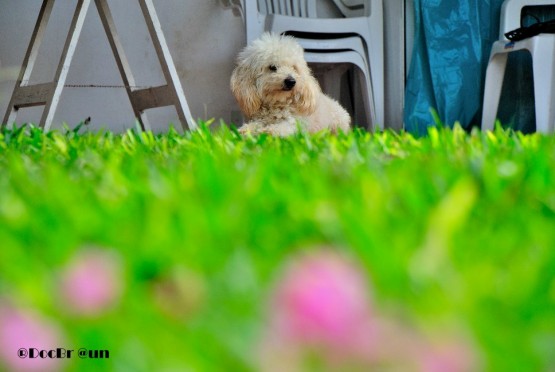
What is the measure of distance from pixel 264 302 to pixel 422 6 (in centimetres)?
311

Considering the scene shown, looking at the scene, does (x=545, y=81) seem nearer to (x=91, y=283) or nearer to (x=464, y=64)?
(x=464, y=64)

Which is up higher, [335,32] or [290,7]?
[290,7]

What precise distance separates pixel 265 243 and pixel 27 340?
0.47 feet

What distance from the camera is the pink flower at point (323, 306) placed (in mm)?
207

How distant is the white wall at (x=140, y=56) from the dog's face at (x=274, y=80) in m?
0.88

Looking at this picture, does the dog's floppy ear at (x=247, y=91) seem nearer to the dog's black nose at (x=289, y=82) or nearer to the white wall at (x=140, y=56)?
the dog's black nose at (x=289, y=82)

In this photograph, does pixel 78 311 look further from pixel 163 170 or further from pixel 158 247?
pixel 163 170

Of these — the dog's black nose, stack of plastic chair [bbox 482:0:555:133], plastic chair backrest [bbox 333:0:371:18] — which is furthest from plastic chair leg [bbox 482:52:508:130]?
the dog's black nose

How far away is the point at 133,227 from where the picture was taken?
345mm

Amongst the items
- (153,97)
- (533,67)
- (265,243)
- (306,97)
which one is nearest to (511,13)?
(533,67)

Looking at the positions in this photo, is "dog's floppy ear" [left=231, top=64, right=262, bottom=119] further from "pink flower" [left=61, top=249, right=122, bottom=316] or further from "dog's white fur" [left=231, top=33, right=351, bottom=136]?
"pink flower" [left=61, top=249, right=122, bottom=316]

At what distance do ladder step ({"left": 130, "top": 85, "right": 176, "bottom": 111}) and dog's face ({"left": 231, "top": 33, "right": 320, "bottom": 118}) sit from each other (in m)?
0.50

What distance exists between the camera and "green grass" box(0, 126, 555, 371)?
8.9 inches

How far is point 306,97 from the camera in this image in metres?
2.52
